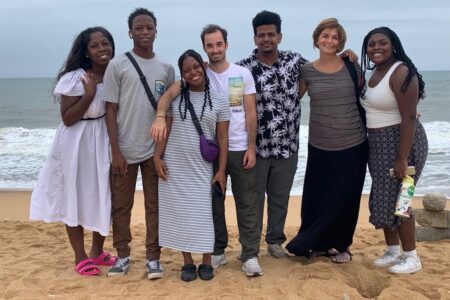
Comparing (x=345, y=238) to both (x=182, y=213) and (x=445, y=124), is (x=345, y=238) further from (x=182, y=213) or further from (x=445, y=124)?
(x=445, y=124)

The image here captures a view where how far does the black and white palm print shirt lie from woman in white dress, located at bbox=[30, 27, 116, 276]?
120cm

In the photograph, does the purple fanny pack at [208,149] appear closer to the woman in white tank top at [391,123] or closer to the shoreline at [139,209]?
the woman in white tank top at [391,123]

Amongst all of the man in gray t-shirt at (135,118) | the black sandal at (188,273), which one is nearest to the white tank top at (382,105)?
the man in gray t-shirt at (135,118)

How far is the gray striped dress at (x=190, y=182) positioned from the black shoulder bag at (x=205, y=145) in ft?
0.10

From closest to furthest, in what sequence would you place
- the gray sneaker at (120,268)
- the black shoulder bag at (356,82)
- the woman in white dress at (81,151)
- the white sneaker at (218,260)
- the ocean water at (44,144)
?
the woman in white dress at (81,151) < the black shoulder bag at (356,82) < the gray sneaker at (120,268) < the white sneaker at (218,260) < the ocean water at (44,144)

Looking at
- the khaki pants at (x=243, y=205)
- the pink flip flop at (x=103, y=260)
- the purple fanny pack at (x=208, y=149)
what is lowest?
the pink flip flop at (x=103, y=260)

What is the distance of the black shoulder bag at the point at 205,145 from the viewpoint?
3869 mm

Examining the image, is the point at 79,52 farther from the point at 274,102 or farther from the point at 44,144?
the point at 44,144

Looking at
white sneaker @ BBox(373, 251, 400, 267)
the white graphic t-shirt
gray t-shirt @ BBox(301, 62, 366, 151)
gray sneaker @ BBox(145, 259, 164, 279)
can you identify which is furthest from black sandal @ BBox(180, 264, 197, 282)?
white sneaker @ BBox(373, 251, 400, 267)

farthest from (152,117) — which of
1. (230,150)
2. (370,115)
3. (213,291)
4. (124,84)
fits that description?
(370,115)

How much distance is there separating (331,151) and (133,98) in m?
1.64

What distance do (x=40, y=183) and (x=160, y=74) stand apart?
134 cm

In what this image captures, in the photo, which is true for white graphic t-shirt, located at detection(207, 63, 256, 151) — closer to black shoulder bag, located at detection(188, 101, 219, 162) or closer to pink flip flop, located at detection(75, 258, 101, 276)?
black shoulder bag, located at detection(188, 101, 219, 162)

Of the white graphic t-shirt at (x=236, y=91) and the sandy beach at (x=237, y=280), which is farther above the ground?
the white graphic t-shirt at (x=236, y=91)
